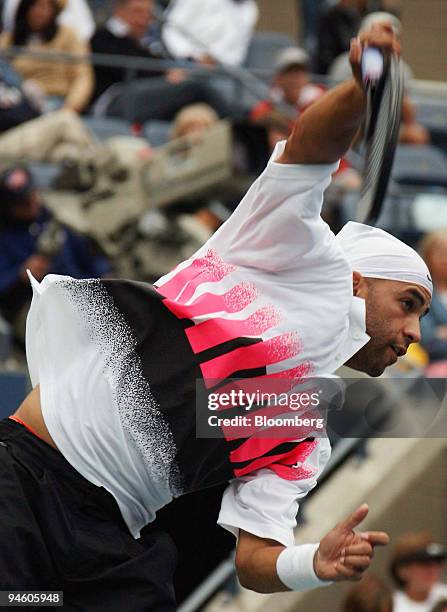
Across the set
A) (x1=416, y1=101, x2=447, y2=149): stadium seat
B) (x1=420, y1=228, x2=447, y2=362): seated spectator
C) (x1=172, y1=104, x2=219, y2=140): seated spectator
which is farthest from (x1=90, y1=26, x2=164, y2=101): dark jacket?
(x1=420, y1=228, x2=447, y2=362): seated spectator

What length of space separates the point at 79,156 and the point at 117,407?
3.94 m

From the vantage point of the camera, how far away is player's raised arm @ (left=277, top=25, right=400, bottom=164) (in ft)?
9.75

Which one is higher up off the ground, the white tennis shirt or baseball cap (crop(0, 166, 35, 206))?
the white tennis shirt

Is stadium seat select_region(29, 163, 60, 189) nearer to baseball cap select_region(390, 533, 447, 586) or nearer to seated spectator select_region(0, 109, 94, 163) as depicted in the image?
seated spectator select_region(0, 109, 94, 163)

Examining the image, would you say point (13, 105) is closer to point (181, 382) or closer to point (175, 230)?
point (175, 230)

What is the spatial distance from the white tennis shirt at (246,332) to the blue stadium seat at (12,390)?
1.95m

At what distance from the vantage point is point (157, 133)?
8.33 m

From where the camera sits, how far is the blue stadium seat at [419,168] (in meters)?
8.87

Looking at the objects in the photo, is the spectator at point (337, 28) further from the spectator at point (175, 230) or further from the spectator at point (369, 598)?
the spectator at point (369, 598)

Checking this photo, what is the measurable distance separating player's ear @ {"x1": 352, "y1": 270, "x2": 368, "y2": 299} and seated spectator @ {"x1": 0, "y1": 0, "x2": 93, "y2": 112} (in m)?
5.18

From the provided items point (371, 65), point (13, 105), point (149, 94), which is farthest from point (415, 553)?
point (149, 94)

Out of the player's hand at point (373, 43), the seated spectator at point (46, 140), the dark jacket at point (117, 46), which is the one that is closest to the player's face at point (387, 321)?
the player's hand at point (373, 43)

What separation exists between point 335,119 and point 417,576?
3.36 m

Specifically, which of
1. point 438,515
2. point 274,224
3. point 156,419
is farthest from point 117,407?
point 438,515
